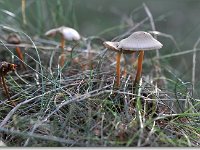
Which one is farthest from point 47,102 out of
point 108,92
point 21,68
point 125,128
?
point 21,68

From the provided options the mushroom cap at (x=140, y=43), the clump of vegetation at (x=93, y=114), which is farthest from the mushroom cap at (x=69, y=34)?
the mushroom cap at (x=140, y=43)

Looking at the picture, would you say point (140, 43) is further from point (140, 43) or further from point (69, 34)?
point (69, 34)

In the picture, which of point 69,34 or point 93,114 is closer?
point 93,114

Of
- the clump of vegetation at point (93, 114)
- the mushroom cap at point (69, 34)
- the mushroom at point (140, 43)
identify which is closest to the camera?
the clump of vegetation at point (93, 114)

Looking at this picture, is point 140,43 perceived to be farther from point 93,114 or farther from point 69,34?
point 69,34

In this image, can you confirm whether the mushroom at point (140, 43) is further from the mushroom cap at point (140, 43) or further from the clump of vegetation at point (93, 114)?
the clump of vegetation at point (93, 114)

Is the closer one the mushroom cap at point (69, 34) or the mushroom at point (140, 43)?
the mushroom at point (140, 43)

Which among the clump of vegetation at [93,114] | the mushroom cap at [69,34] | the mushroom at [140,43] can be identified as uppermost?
the mushroom cap at [69,34]

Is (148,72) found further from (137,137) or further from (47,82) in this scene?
(137,137)

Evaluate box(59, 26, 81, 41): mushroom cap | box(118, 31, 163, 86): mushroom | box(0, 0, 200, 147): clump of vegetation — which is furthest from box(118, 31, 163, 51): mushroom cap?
A: box(59, 26, 81, 41): mushroom cap

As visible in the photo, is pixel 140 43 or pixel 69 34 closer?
pixel 140 43

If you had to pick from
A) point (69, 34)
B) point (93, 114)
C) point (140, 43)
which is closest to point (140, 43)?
point (140, 43)

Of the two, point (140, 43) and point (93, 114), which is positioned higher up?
point (140, 43)

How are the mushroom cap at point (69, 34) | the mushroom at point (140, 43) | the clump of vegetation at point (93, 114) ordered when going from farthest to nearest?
1. the mushroom cap at point (69, 34)
2. the mushroom at point (140, 43)
3. the clump of vegetation at point (93, 114)
